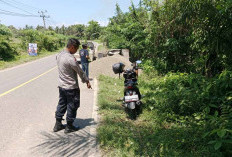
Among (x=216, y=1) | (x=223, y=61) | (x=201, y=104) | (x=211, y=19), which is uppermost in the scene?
(x=216, y=1)

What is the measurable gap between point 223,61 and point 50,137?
232 inches

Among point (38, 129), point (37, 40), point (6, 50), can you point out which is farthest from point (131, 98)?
point (37, 40)

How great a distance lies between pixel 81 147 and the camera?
11.8ft

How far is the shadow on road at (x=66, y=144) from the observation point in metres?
3.41

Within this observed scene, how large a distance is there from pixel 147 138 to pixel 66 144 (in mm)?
1597

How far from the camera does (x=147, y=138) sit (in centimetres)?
375

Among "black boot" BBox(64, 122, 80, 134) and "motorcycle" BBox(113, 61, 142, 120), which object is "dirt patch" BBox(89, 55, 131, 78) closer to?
"motorcycle" BBox(113, 61, 142, 120)

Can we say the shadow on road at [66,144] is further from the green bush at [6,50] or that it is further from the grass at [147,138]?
the green bush at [6,50]

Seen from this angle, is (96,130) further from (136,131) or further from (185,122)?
(185,122)

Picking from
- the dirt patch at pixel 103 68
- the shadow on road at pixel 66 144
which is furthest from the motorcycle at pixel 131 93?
the dirt patch at pixel 103 68

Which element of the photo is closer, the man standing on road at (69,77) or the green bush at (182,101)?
the man standing on road at (69,77)

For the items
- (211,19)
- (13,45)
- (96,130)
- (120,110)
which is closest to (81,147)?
(96,130)

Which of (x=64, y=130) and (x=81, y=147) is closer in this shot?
(x=81, y=147)

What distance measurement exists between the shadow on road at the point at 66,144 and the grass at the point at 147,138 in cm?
25
